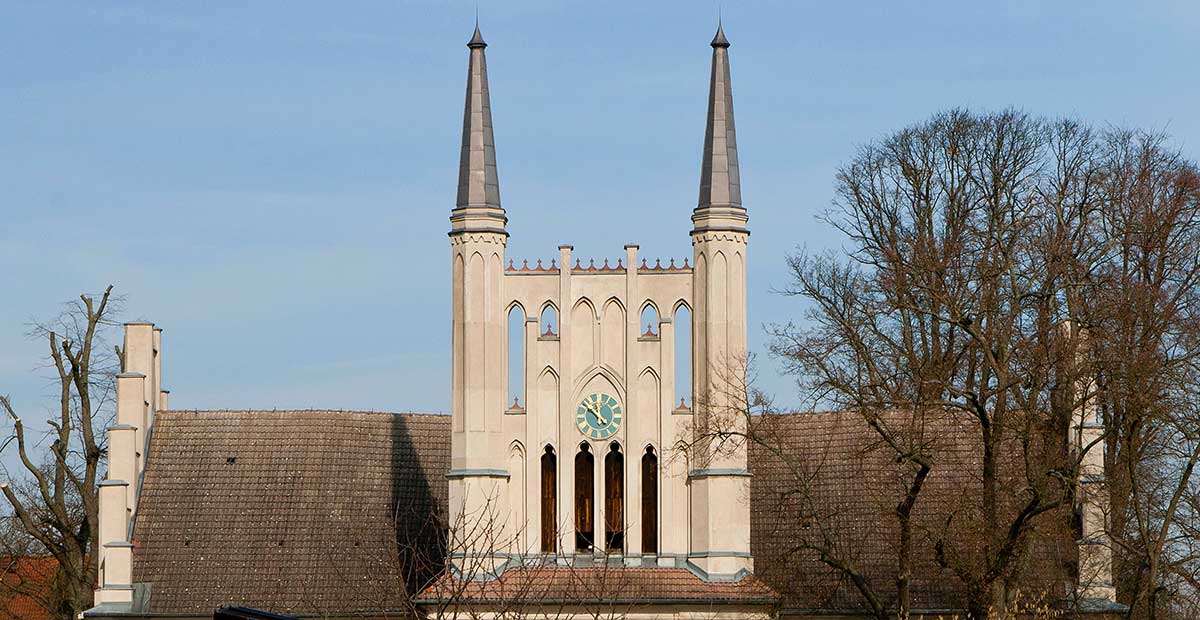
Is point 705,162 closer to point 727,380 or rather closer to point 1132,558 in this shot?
point 727,380

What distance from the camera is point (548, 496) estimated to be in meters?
40.8

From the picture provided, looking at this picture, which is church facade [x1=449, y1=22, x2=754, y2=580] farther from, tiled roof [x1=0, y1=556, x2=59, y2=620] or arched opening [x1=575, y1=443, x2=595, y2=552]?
tiled roof [x1=0, y1=556, x2=59, y2=620]

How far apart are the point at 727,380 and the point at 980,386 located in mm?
6019

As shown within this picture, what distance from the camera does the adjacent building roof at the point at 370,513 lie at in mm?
40531

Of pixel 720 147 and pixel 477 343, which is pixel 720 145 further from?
pixel 477 343

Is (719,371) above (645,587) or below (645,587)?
above

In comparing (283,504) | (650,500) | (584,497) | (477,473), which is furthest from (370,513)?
(650,500)

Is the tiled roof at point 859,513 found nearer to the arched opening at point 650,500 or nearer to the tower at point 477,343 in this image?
the arched opening at point 650,500

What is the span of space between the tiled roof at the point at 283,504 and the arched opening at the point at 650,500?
14.2ft

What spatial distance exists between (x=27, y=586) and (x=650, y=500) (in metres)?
13.3

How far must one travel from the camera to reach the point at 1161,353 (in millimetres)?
37562

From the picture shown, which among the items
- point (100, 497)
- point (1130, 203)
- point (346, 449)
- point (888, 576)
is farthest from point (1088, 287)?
point (100, 497)

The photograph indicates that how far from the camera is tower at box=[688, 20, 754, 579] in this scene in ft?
Answer: 131

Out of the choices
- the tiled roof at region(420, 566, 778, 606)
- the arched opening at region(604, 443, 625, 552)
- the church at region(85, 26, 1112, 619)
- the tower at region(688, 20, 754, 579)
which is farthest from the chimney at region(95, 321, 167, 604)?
the tower at region(688, 20, 754, 579)
